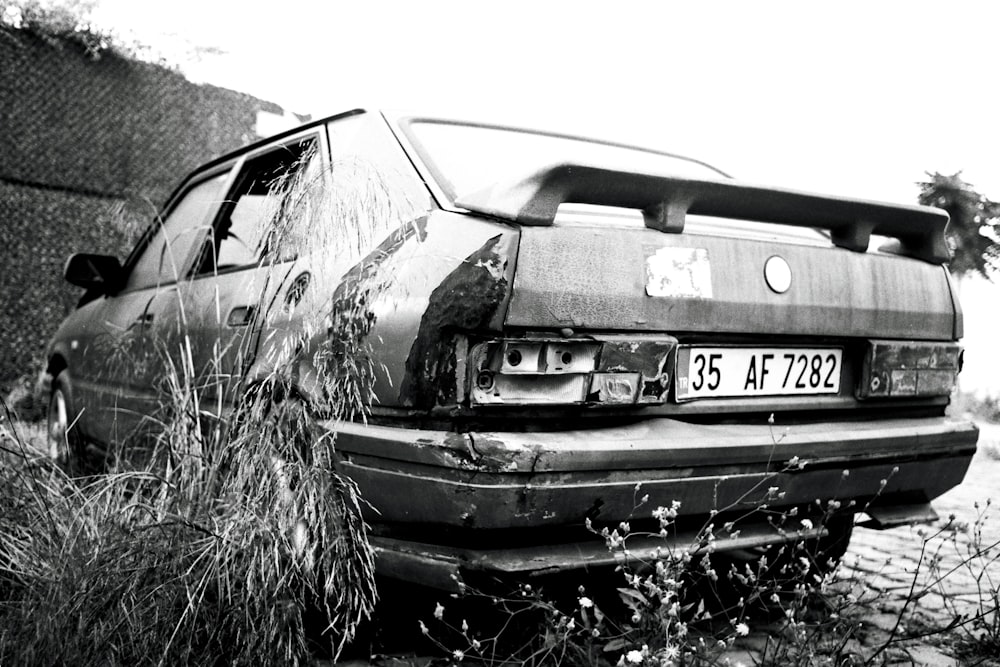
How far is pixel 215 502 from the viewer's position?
7.70 feet

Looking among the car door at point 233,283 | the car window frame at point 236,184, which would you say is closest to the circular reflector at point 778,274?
the car door at point 233,283

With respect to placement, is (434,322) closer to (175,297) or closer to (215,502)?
(215,502)

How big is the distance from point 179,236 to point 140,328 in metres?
0.49

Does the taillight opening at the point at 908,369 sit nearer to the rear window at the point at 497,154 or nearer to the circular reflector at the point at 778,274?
the circular reflector at the point at 778,274

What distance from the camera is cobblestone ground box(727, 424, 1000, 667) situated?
6.77 feet

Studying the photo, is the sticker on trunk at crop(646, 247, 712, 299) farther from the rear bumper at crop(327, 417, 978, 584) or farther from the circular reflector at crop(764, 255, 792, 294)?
the rear bumper at crop(327, 417, 978, 584)

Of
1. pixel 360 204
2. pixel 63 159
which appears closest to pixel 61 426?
pixel 360 204

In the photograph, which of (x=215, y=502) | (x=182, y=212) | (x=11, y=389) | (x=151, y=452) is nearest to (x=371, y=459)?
(x=215, y=502)

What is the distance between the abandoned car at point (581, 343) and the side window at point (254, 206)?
0.09 feet

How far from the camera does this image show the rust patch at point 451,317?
1.95 metres

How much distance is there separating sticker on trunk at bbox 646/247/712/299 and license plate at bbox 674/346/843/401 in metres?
0.14

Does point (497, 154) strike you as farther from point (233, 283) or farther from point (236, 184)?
point (236, 184)

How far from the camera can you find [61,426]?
4031 mm

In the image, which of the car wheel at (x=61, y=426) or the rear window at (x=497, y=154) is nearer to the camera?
the rear window at (x=497, y=154)
